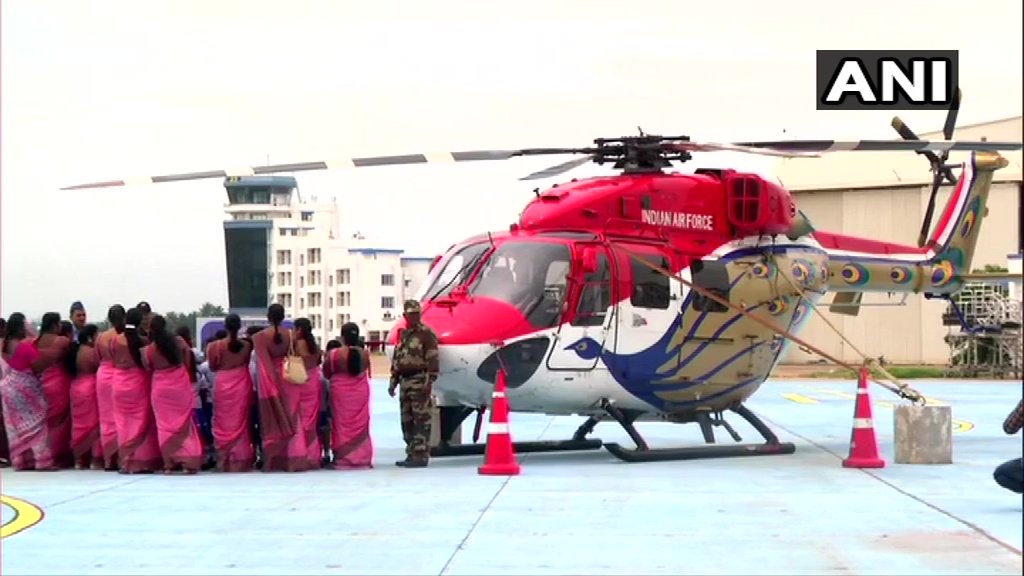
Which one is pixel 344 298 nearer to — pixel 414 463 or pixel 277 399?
pixel 414 463

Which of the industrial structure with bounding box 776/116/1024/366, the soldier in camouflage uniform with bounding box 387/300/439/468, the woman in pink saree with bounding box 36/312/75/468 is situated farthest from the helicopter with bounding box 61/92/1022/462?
the industrial structure with bounding box 776/116/1024/366

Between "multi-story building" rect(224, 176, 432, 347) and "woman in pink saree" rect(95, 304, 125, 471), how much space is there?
81.7m

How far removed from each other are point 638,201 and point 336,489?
5.08m

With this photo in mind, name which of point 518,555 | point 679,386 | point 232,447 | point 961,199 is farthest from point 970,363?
point 518,555

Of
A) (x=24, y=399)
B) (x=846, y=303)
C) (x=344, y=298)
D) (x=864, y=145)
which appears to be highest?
(x=864, y=145)

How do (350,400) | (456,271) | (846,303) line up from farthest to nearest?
(846,303) < (456,271) < (350,400)

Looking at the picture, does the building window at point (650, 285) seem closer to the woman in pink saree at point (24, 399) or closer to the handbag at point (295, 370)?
the handbag at point (295, 370)

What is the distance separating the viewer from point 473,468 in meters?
14.7

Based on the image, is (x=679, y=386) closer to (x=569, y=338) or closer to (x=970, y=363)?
(x=569, y=338)

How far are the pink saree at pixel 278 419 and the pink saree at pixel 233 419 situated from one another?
16 cm

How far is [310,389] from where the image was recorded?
46.5 feet

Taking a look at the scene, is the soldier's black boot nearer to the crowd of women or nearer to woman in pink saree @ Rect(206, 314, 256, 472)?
the crowd of women

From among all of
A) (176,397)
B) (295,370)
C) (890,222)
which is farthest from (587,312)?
(890,222)

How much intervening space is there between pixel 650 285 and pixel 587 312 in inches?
34.8
